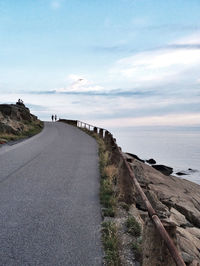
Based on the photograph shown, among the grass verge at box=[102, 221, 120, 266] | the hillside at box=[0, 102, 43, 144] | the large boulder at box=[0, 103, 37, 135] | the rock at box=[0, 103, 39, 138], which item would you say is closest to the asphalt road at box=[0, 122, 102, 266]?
the grass verge at box=[102, 221, 120, 266]

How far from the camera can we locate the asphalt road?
177 inches

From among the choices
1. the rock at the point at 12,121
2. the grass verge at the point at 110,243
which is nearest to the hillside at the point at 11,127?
the rock at the point at 12,121

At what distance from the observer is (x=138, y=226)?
5684 millimetres

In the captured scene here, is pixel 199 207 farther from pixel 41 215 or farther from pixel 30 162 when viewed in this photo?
pixel 41 215

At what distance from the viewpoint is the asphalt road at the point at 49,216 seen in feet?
14.7

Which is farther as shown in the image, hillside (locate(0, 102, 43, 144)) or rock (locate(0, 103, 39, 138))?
rock (locate(0, 103, 39, 138))

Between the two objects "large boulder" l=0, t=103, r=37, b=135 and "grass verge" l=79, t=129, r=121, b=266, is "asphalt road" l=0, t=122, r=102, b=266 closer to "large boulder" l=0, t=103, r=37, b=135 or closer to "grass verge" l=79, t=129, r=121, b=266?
"grass verge" l=79, t=129, r=121, b=266

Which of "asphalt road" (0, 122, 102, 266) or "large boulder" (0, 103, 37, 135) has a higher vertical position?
"large boulder" (0, 103, 37, 135)

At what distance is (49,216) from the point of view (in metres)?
6.16

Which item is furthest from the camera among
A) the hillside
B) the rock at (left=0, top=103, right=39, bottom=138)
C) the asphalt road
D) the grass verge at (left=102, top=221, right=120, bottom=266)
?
the rock at (left=0, top=103, right=39, bottom=138)

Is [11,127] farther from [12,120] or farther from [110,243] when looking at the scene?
[110,243]

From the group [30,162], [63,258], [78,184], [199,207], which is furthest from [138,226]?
[199,207]

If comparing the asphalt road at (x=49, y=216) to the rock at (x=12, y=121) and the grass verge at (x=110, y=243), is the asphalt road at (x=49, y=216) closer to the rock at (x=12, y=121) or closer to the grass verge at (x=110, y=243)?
the grass verge at (x=110, y=243)

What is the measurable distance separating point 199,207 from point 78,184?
32.0 feet
